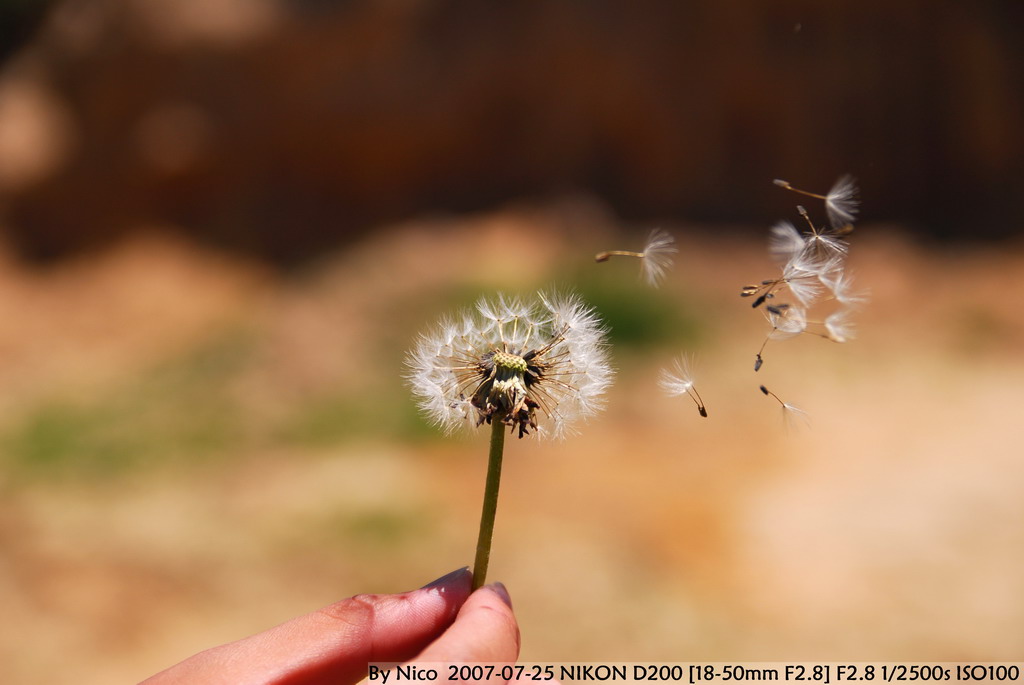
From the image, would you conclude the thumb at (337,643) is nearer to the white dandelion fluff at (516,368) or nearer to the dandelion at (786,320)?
the white dandelion fluff at (516,368)

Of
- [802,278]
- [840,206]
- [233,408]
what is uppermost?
[233,408]

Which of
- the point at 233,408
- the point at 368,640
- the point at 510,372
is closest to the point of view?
the point at 510,372

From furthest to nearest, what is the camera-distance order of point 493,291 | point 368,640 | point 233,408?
1. point 493,291
2. point 233,408
3. point 368,640

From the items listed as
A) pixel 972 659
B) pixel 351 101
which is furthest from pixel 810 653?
pixel 351 101

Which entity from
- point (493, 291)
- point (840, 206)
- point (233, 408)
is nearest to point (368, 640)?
point (840, 206)

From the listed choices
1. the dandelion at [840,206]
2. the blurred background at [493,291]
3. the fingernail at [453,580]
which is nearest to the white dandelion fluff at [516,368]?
the fingernail at [453,580]

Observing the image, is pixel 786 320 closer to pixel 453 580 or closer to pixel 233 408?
pixel 453 580

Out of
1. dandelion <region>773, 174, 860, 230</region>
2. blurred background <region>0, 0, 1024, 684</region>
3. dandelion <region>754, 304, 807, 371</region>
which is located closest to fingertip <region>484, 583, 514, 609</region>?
dandelion <region>754, 304, 807, 371</region>

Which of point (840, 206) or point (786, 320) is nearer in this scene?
point (786, 320)
